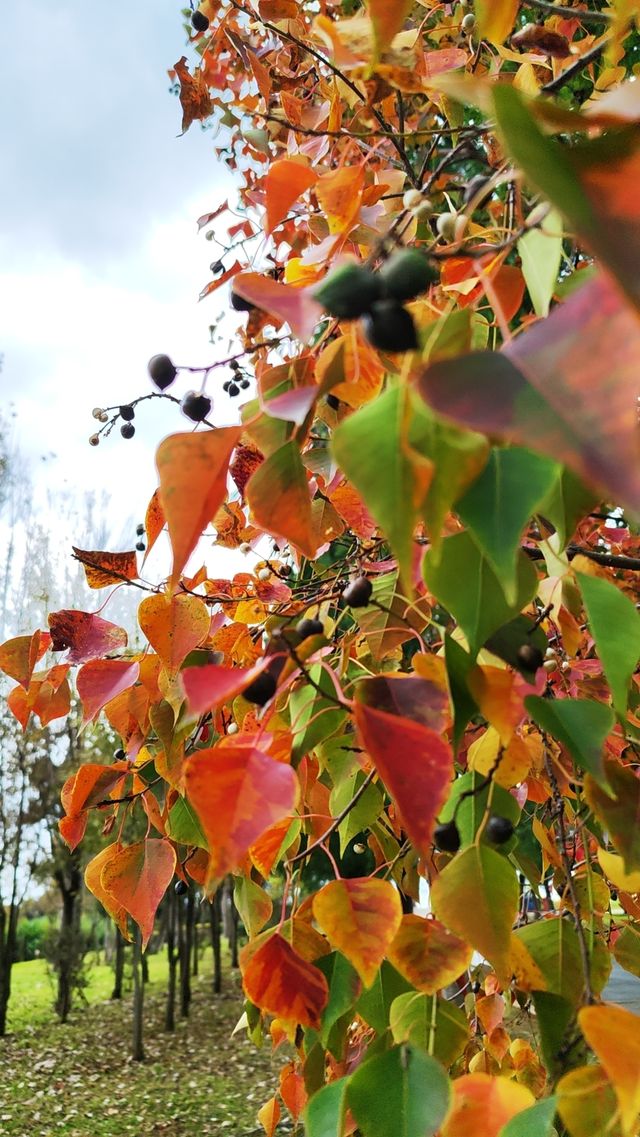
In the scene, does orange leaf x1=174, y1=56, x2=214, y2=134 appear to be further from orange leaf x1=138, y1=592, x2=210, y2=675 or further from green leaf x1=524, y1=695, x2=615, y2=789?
green leaf x1=524, y1=695, x2=615, y2=789

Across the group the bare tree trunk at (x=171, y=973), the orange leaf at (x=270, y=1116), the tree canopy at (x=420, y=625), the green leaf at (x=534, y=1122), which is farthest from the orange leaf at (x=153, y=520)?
the bare tree trunk at (x=171, y=973)

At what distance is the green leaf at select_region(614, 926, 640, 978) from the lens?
0.66m

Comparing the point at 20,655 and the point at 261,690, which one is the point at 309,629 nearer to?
the point at 261,690

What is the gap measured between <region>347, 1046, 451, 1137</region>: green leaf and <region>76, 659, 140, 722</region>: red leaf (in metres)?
0.31

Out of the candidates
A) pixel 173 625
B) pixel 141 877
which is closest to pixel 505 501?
pixel 173 625

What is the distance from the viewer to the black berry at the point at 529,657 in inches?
17.3

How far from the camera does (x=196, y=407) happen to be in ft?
2.02

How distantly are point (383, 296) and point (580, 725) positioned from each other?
234 millimetres

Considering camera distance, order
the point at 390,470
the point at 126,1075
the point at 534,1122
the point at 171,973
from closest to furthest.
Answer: the point at 390,470
the point at 534,1122
the point at 126,1075
the point at 171,973

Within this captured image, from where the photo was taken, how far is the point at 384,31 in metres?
0.47

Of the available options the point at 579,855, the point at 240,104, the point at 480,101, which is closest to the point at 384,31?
the point at 480,101

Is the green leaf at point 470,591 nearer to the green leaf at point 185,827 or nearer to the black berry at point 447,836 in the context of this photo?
the black berry at point 447,836

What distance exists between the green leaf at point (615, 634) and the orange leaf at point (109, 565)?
0.44 m

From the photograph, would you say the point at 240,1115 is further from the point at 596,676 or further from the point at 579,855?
the point at 596,676
